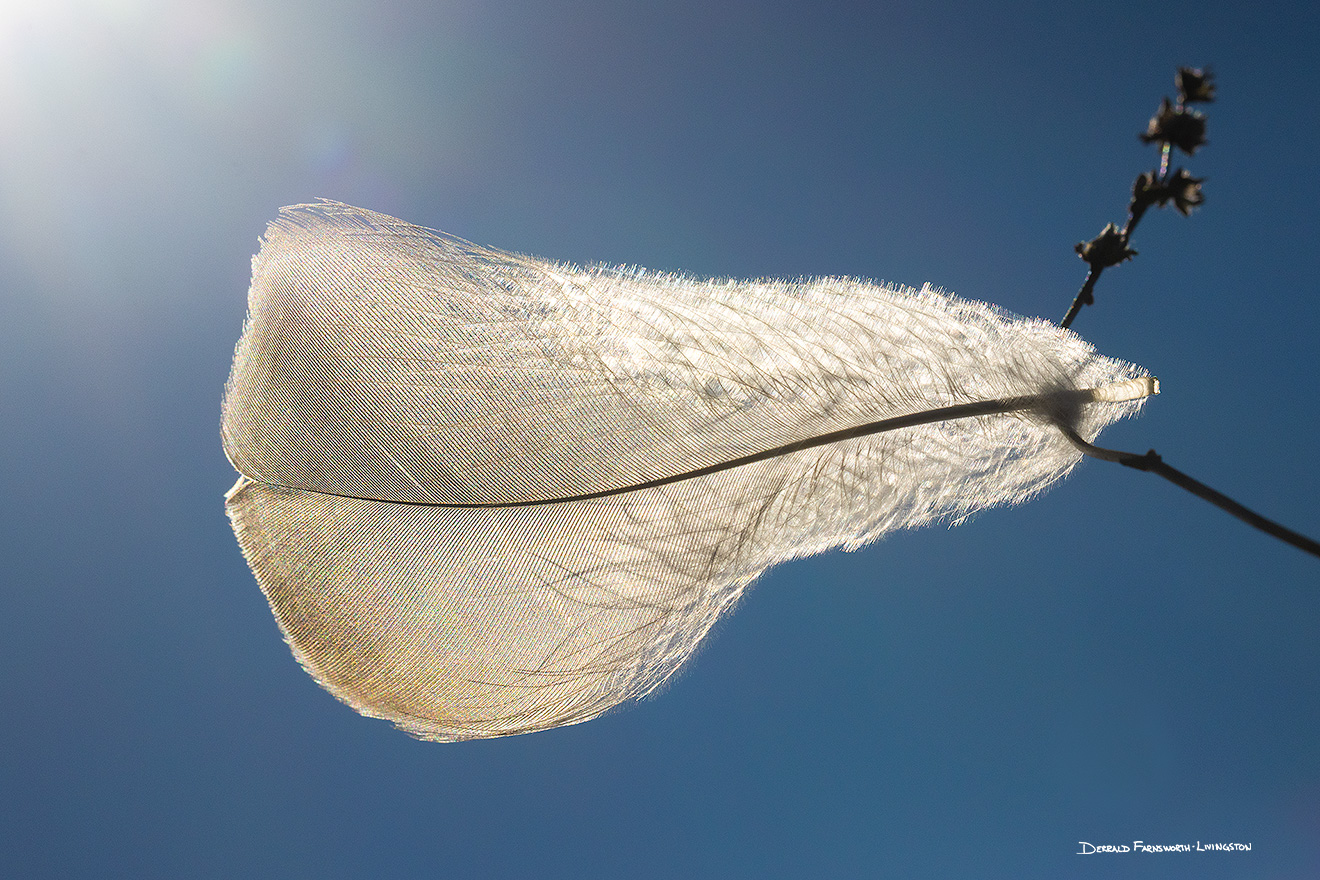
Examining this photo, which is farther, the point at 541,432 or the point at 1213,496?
the point at 541,432

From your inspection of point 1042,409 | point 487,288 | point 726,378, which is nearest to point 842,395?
point 726,378

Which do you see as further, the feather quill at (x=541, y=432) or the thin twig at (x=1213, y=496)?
the feather quill at (x=541, y=432)

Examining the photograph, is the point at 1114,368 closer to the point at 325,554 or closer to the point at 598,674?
the point at 598,674

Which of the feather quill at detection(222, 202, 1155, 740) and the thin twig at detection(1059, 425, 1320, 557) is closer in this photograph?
the thin twig at detection(1059, 425, 1320, 557)
